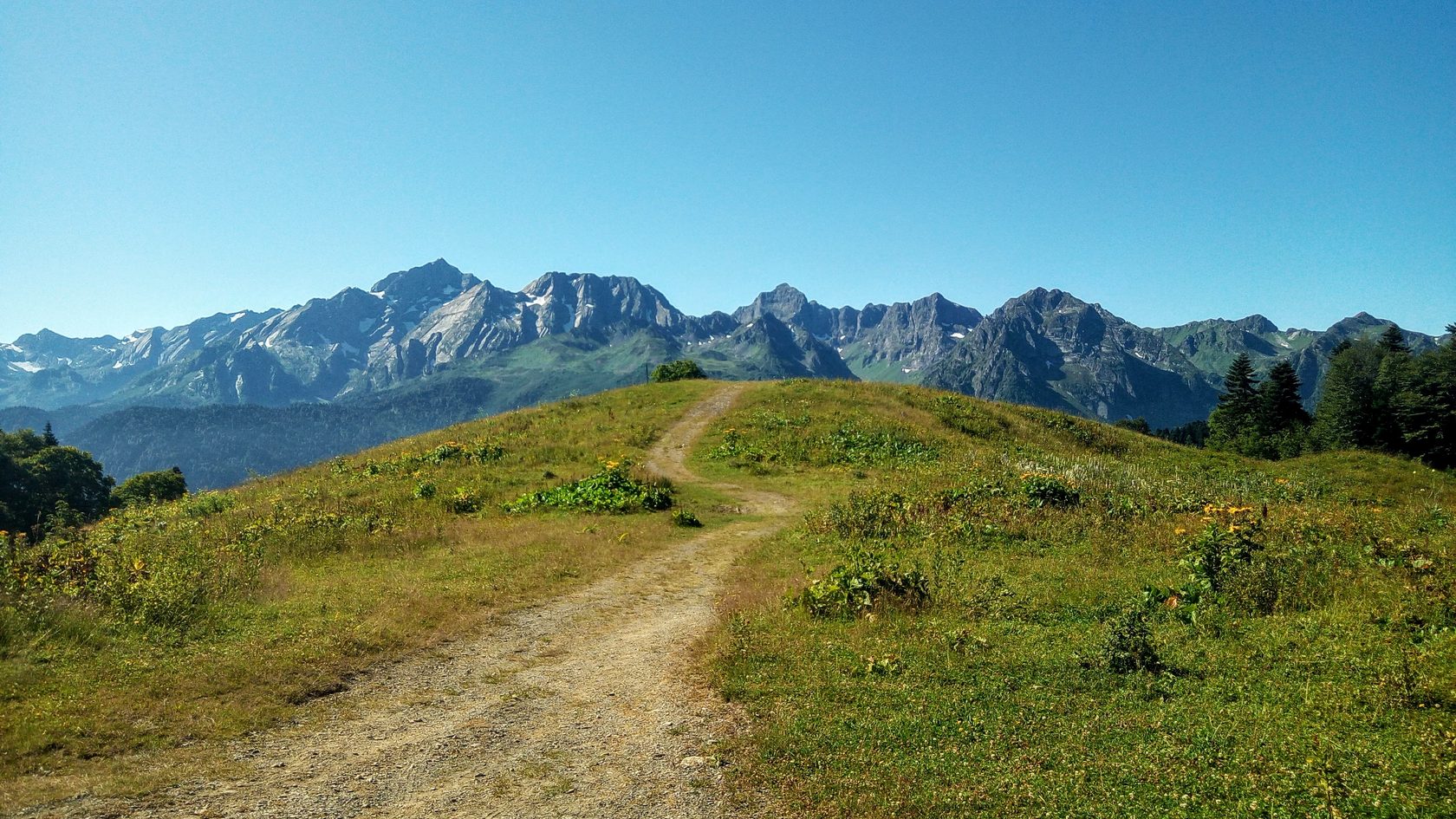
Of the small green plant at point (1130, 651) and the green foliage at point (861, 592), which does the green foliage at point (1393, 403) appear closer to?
the green foliage at point (861, 592)

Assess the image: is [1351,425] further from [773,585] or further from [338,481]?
[338,481]

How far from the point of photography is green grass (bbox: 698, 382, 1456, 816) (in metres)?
6.66

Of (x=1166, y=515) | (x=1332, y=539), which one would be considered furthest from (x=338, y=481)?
(x=1332, y=539)

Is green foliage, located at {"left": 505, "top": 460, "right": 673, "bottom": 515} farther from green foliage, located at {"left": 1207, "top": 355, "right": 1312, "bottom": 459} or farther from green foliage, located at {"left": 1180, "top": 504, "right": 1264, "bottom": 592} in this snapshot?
green foliage, located at {"left": 1207, "top": 355, "right": 1312, "bottom": 459}

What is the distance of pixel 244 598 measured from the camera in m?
13.4

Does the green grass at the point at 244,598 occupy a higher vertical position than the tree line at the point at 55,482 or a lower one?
higher

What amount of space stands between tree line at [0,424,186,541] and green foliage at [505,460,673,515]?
209ft

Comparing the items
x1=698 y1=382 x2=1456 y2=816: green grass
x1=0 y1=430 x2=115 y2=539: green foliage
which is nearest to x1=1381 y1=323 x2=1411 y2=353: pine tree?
x1=698 y1=382 x2=1456 y2=816: green grass

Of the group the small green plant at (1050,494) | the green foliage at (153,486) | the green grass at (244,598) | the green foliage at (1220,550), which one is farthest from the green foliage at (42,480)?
the green foliage at (1220,550)

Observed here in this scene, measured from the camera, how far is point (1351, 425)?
81062mm

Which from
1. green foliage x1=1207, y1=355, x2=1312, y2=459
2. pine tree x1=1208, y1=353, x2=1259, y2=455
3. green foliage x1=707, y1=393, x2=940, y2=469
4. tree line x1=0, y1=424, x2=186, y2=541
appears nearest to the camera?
green foliage x1=707, y1=393, x2=940, y2=469

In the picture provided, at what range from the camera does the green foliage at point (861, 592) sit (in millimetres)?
12656

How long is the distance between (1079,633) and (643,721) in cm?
738

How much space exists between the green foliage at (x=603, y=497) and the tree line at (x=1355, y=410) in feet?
233
